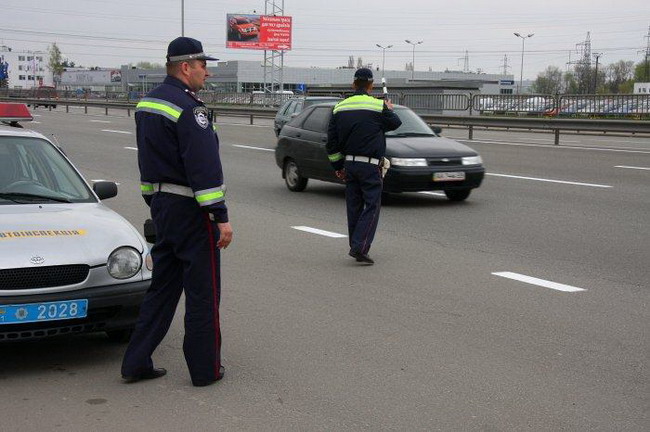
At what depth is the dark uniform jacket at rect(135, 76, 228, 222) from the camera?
4566mm

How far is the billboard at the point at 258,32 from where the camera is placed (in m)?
72.4

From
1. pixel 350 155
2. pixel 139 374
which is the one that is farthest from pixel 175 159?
pixel 350 155

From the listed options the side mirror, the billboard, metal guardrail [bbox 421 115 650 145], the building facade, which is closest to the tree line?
the billboard

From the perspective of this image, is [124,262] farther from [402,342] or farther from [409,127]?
[409,127]

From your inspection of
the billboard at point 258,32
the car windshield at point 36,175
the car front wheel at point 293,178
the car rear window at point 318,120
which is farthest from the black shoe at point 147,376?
the billboard at point 258,32

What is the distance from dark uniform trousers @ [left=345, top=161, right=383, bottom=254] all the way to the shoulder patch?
3.95m

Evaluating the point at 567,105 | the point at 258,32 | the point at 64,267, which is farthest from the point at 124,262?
the point at 258,32

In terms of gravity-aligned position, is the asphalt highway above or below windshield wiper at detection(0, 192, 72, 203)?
below

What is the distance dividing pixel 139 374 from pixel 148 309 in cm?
36

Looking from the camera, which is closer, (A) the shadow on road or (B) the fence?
(A) the shadow on road

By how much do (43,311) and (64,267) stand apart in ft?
0.89

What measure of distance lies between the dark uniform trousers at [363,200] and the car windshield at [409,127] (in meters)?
4.93

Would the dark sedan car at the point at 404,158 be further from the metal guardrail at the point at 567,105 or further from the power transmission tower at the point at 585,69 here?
the power transmission tower at the point at 585,69

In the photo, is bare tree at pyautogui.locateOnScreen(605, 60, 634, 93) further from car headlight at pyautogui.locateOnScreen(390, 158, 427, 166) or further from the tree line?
car headlight at pyautogui.locateOnScreen(390, 158, 427, 166)
